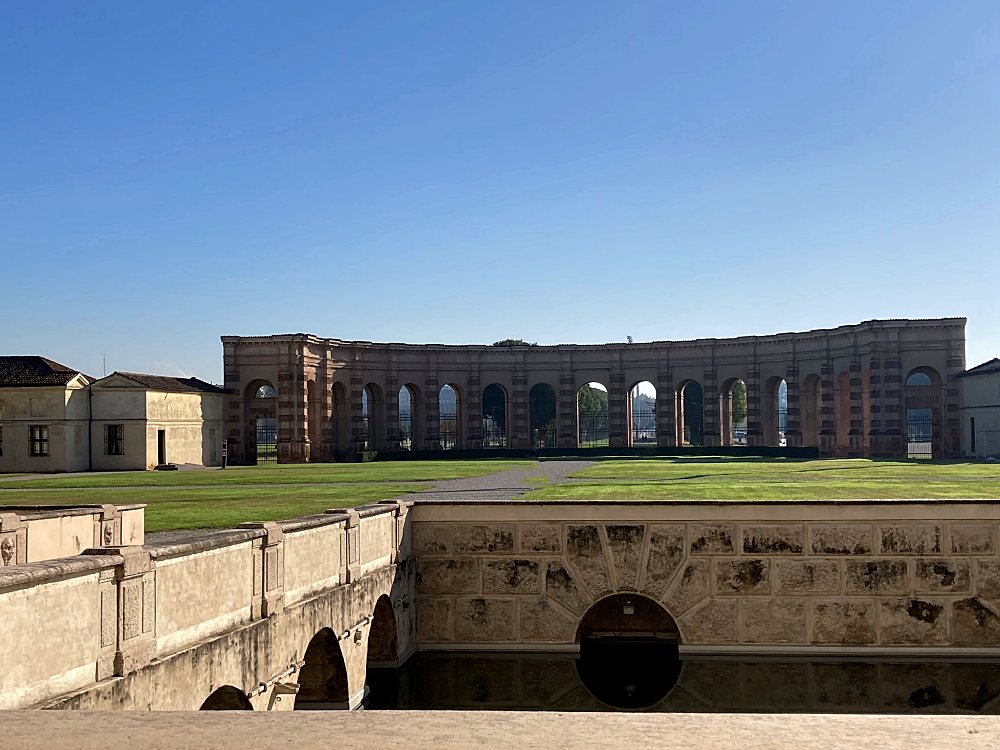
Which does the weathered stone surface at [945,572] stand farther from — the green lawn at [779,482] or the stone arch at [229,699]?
the stone arch at [229,699]

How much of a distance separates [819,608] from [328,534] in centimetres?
1289

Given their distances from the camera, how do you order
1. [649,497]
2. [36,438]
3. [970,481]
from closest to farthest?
[649,497] → [970,481] → [36,438]

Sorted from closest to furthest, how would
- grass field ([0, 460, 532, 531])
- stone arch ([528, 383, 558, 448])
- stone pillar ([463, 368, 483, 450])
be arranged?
grass field ([0, 460, 532, 531])
stone pillar ([463, 368, 483, 450])
stone arch ([528, 383, 558, 448])

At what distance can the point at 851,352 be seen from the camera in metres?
56.4

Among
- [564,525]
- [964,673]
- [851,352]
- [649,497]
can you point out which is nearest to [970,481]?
[964,673]

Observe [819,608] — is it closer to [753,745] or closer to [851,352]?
[753,745]

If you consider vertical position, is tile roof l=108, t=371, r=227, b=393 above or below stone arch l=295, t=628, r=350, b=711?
above

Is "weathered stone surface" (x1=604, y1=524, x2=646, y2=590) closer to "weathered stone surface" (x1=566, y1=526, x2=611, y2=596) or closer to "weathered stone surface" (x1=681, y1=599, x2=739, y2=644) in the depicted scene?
"weathered stone surface" (x1=566, y1=526, x2=611, y2=596)

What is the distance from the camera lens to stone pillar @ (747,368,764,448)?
200 ft

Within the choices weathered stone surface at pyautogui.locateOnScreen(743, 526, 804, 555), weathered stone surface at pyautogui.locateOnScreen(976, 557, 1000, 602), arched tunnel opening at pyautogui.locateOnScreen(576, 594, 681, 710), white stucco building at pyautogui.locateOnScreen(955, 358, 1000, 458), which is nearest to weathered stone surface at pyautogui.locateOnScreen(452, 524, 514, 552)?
arched tunnel opening at pyautogui.locateOnScreen(576, 594, 681, 710)

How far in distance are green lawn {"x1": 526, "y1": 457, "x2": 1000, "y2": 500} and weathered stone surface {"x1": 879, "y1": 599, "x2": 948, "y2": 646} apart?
10.1 ft

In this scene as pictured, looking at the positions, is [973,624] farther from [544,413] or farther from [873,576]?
[544,413]

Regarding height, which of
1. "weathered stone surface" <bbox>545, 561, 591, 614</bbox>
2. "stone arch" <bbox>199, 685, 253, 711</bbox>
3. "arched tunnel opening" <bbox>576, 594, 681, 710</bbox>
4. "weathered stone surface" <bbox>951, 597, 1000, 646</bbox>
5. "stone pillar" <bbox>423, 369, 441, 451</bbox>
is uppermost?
"stone pillar" <bbox>423, 369, 441, 451</bbox>

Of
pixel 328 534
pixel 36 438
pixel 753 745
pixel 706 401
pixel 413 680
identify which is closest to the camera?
pixel 753 745
